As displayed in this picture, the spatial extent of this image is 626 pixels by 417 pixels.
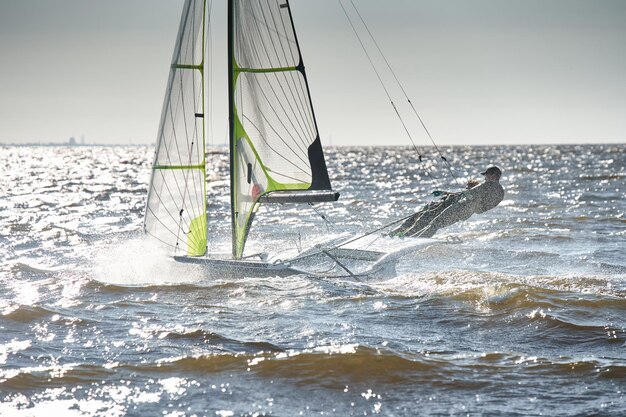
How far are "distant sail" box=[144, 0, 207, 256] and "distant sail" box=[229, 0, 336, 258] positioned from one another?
602 mm

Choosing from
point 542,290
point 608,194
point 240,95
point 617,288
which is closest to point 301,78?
point 240,95

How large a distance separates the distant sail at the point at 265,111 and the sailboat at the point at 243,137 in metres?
0.02

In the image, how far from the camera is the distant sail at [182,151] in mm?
14219

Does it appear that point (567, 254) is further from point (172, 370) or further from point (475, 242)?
point (172, 370)

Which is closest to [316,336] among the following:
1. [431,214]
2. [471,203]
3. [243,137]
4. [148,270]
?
Result: [243,137]

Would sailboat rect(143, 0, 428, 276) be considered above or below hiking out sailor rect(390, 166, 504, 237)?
above

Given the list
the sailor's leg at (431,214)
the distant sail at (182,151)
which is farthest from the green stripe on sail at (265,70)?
the sailor's leg at (431,214)

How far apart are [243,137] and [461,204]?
5.33 metres

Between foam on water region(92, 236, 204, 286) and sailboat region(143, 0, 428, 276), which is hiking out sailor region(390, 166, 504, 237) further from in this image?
foam on water region(92, 236, 204, 286)

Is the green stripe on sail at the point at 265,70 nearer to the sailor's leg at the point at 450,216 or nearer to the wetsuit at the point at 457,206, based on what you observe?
the wetsuit at the point at 457,206

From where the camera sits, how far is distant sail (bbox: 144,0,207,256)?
46.6ft

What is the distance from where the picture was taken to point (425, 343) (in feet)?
34.3

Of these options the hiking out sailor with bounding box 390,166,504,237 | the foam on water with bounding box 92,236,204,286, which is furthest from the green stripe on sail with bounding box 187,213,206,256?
the hiking out sailor with bounding box 390,166,504,237

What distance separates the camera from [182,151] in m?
14.5
